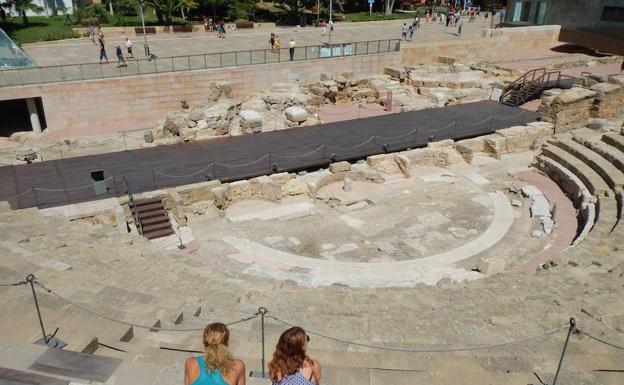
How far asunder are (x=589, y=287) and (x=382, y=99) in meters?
19.8

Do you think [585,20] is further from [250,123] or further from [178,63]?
[178,63]

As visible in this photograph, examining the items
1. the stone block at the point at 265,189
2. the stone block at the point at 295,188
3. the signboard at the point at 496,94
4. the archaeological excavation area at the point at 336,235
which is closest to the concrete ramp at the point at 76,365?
the archaeological excavation area at the point at 336,235

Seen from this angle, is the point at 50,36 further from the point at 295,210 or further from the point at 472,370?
the point at 472,370

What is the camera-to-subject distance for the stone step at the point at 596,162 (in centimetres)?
1739

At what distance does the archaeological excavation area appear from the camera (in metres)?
7.48

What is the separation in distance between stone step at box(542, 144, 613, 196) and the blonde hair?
16.5 metres

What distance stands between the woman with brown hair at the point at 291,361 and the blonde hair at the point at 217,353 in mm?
443

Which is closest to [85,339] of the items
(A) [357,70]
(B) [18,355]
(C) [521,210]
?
(B) [18,355]

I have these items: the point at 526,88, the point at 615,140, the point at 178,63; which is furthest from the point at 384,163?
the point at 178,63

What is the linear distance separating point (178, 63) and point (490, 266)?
793 inches

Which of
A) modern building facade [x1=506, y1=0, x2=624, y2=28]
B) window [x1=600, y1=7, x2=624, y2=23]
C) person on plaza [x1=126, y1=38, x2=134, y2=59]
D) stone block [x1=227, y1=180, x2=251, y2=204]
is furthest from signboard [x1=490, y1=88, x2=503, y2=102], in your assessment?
person on plaza [x1=126, y1=38, x2=134, y2=59]

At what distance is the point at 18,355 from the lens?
618cm

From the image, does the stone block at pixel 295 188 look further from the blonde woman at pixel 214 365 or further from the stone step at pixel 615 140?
the blonde woman at pixel 214 365

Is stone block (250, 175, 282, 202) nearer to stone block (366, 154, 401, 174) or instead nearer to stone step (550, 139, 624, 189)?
stone block (366, 154, 401, 174)
